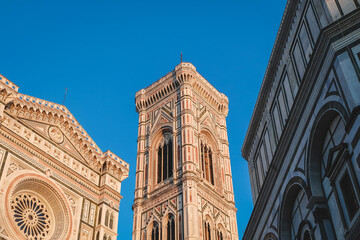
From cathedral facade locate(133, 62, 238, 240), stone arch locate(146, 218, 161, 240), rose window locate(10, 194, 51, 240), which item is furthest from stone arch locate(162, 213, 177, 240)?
rose window locate(10, 194, 51, 240)

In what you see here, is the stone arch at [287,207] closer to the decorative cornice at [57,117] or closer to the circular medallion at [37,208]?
the circular medallion at [37,208]

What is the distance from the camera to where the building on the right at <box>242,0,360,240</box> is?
357 inches

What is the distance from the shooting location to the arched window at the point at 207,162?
3868 cm

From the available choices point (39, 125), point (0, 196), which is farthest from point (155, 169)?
point (0, 196)

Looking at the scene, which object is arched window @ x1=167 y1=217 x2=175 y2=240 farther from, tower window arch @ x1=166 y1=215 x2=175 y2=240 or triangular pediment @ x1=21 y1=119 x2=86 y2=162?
triangular pediment @ x1=21 y1=119 x2=86 y2=162

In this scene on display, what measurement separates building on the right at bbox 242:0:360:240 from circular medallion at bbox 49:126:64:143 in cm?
1179

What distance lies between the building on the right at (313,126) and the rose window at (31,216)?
9850 mm

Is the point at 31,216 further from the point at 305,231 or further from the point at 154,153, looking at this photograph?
the point at 154,153

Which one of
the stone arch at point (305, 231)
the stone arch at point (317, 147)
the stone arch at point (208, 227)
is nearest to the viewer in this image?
the stone arch at point (317, 147)

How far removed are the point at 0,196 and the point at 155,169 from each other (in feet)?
71.5

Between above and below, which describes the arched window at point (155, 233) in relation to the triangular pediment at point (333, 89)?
above

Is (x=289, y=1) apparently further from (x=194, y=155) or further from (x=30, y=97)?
(x=194, y=155)

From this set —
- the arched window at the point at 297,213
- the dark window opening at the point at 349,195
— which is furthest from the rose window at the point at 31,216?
the dark window opening at the point at 349,195

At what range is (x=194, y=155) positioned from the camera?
37.5 metres
